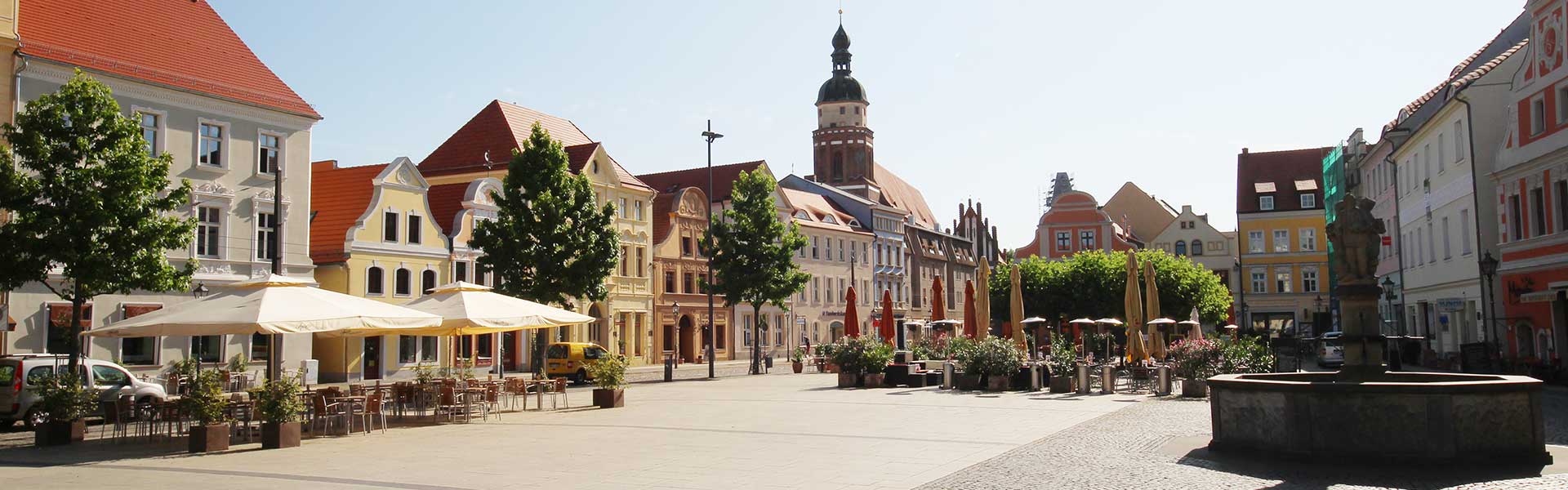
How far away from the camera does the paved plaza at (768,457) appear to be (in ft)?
37.4

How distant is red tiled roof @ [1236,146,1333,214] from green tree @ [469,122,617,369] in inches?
2156

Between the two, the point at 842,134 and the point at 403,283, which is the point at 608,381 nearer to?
the point at 403,283

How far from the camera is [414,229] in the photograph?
1663 inches

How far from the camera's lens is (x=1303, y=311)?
247ft

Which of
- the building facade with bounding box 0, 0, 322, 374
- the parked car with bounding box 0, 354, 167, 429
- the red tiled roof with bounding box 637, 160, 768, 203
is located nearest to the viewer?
the parked car with bounding box 0, 354, 167, 429

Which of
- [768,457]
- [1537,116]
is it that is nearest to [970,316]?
[1537,116]

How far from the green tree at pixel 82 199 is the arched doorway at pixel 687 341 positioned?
3877cm

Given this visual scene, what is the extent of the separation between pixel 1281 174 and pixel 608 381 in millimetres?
67181

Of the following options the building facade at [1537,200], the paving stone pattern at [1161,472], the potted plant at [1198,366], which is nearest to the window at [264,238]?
the potted plant at [1198,366]

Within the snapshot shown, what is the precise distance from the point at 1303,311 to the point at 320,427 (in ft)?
230

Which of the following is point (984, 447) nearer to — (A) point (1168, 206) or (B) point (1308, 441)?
(B) point (1308, 441)

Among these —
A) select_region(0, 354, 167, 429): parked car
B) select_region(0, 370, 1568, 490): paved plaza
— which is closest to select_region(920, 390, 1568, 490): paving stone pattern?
select_region(0, 370, 1568, 490): paved plaza

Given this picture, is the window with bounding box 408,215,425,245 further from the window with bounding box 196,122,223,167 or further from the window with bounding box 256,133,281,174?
the window with bounding box 196,122,223,167

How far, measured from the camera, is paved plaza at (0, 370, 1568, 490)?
448 inches
